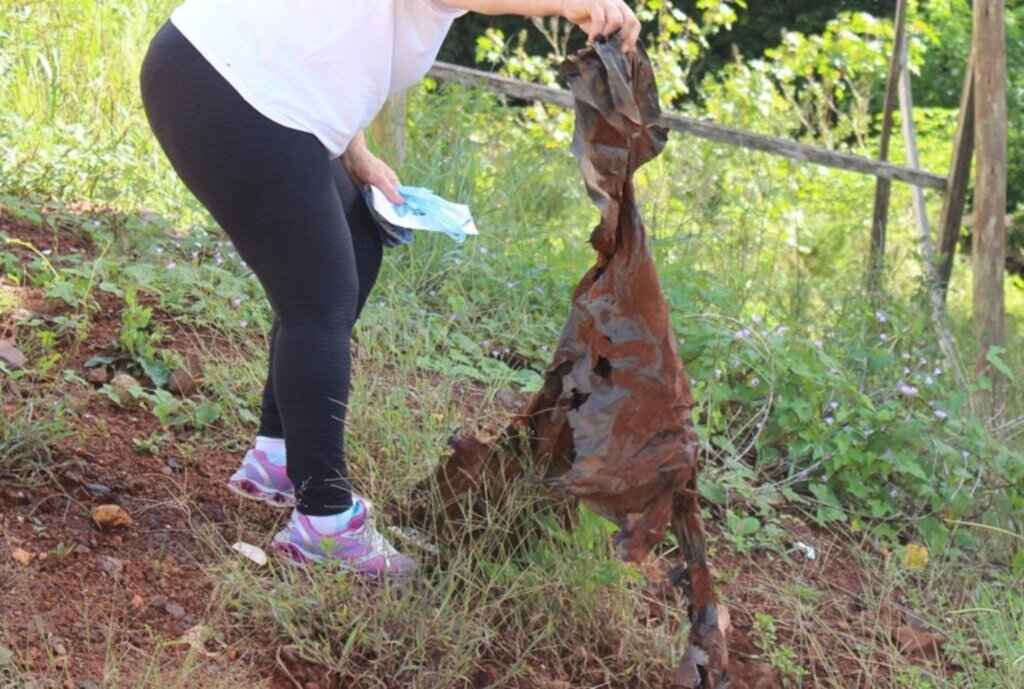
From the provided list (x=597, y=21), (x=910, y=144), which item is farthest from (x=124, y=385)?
(x=910, y=144)

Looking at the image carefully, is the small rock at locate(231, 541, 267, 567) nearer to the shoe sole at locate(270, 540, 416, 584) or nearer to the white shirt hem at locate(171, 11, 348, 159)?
the shoe sole at locate(270, 540, 416, 584)

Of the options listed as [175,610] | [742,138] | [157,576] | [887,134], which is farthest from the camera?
[887,134]

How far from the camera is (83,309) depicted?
3791 mm

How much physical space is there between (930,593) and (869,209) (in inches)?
235

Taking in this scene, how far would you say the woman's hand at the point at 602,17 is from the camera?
89.4 inches

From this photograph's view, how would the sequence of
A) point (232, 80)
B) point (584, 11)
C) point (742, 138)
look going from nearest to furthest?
1. point (584, 11)
2. point (232, 80)
3. point (742, 138)

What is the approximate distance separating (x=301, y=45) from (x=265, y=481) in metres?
0.97

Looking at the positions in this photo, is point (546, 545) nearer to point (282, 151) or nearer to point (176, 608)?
point (176, 608)

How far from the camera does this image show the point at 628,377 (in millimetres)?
2498

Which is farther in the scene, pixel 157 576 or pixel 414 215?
pixel 414 215

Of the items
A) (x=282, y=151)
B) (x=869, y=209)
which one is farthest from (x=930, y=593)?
(x=869, y=209)

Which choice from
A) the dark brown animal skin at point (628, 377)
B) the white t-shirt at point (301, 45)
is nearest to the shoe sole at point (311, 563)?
the dark brown animal skin at point (628, 377)

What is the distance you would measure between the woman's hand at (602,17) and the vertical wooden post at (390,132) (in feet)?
8.60

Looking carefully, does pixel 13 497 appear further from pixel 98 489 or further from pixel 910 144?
pixel 910 144
